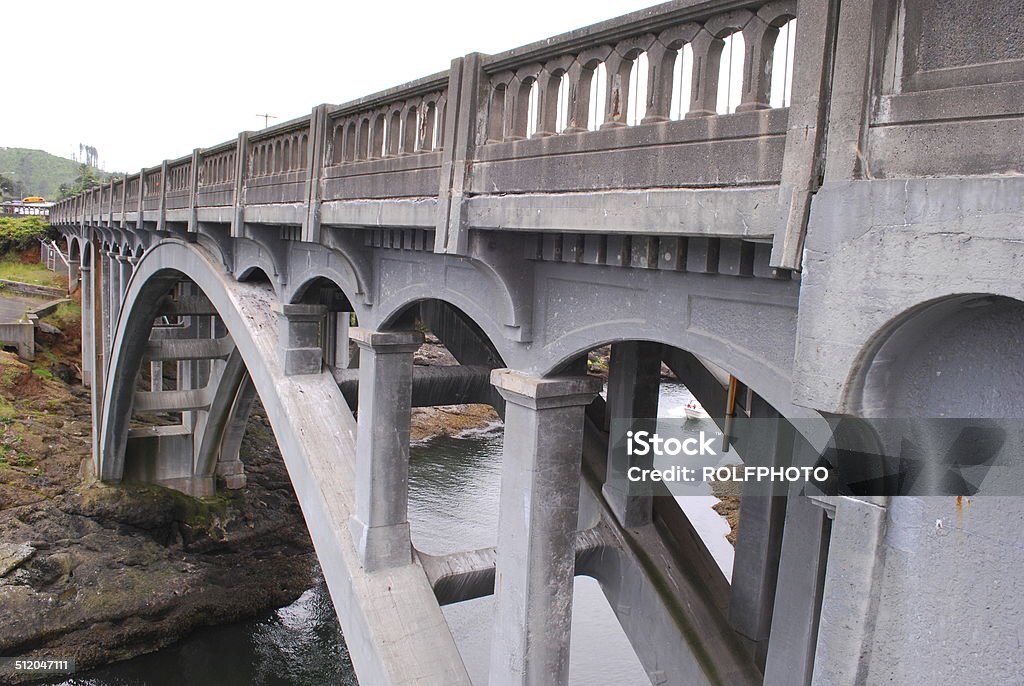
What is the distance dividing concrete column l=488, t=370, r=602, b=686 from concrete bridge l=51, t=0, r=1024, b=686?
0.02 meters

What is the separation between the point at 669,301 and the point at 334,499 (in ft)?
16.0

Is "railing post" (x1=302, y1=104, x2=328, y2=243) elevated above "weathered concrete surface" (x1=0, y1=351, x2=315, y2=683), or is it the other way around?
"railing post" (x1=302, y1=104, x2=328, y2=243)

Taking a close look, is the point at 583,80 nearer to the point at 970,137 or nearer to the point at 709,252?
the point at 709,252

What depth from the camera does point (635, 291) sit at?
4.40m

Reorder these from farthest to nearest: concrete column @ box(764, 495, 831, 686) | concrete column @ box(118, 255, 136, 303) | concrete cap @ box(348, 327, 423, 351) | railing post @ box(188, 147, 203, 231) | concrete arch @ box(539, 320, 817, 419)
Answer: concrete column @ box(118, 255, 136, 303)
railing post @ box(188, 147, 203, 231)
concrete cap @ box(348, 327, 423, 351)
concrete column @ box(764, 495, 831, 686)
concrete arch @ box(539, 320, 817, 419)

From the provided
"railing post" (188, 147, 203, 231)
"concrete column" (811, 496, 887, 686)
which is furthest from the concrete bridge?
"railing post" (188, 147, 203, 231)

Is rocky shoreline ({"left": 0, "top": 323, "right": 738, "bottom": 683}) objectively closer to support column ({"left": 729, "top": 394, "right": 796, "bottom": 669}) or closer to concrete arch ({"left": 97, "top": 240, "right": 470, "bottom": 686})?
concrete arch ({"left": 97, "top": 240, "right": 470, "bottom": 686})

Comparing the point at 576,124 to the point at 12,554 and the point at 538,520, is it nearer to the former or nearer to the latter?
the point at 538,520

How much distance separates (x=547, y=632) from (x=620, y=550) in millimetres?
3048

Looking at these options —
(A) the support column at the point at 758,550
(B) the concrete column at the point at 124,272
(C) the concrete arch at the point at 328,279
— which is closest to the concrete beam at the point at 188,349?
(B) the concrete column at the point at 124,272

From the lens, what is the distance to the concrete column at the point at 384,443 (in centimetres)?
728

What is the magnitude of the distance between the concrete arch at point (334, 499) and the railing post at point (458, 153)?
3.47 metres

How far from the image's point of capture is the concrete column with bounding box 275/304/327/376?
937 cm

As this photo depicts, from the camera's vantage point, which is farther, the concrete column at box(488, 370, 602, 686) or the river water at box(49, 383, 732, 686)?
the river water at box(49, 383, 732, 686)
